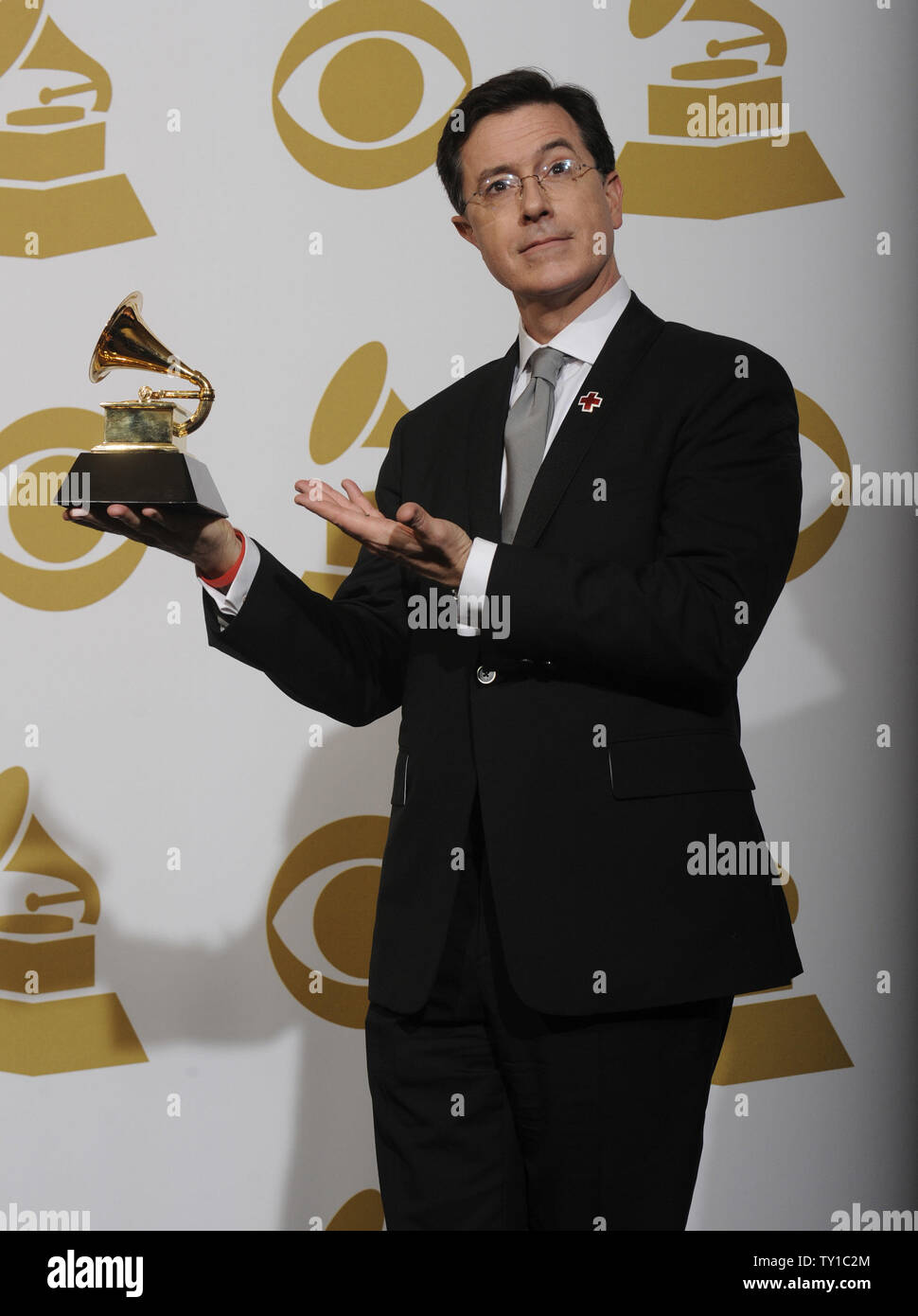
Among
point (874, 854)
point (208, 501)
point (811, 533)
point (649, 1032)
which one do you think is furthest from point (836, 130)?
point (649, 1032)

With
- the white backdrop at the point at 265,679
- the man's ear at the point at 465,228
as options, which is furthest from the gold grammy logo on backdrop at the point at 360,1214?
the man's ear at the point at 465,228

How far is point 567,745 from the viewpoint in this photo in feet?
4.88

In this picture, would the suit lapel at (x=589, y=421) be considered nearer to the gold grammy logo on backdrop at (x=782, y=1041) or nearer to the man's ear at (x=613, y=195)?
the man's ear at (x=613, y=195)

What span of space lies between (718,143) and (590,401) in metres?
1.29

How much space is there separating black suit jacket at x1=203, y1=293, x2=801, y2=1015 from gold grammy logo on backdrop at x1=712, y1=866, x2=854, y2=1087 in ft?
3.67

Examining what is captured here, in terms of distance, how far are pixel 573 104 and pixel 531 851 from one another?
1.11m

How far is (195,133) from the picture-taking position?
8.48 feet

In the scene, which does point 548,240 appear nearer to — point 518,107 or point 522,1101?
point 518,107

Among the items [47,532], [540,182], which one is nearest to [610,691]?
[540,182]

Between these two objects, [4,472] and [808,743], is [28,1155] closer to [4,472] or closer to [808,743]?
[4,472]

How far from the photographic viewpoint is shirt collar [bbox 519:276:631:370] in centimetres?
170

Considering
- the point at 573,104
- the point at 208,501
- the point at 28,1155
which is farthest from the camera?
the point at 28,1155
